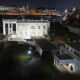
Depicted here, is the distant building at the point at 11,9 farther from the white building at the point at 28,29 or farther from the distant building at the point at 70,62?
the distant building at the point at 70,62

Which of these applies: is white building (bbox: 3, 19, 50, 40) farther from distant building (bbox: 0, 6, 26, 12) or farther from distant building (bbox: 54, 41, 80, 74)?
distant building (bbox: 0, 6, 26, 12)

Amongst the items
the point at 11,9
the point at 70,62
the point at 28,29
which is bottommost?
the point at 70,62

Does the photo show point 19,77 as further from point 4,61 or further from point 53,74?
point 4,61

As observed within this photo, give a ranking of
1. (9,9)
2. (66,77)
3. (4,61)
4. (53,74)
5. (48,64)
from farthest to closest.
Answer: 1. (9,9)
2. (4,61)
3. (48,64)
4. (53,74)
5. (66,77)

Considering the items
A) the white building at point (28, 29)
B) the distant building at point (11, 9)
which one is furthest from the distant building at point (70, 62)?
the distant building at point (11, 9)

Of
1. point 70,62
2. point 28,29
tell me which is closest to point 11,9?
point 28,29

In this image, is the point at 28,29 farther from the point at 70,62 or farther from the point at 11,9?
the point at 11,9

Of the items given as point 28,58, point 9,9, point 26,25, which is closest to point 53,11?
point 9,9

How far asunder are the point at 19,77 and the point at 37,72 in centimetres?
216

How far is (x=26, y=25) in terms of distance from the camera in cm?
3784

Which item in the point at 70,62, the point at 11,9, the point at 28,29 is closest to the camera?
the point at 70,62

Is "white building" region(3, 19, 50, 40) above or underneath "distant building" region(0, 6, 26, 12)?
underneath

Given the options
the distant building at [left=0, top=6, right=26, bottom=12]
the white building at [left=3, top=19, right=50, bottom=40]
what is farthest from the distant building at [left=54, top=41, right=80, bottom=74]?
the distant building at [left=0, top=6, right=26, bottom=12]

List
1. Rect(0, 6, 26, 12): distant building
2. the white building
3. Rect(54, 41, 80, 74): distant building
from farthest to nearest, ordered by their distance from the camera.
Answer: Rect(0, 6, 26, 12): distant building < the white building < Rect(54, 41, 80, 74): distant building
